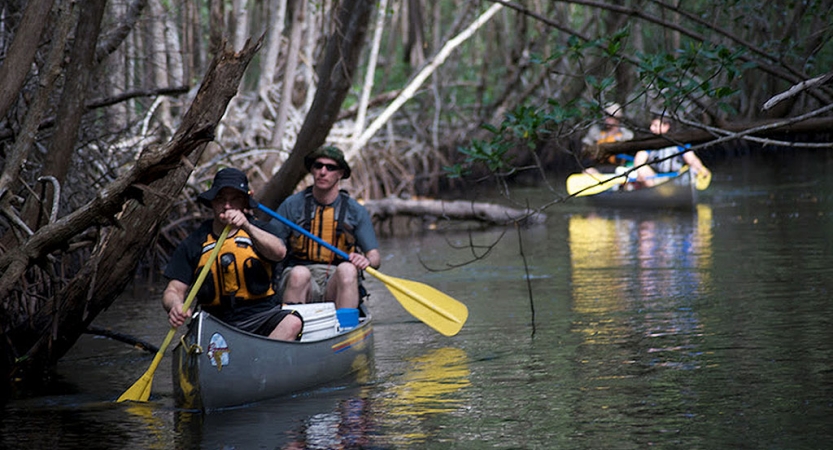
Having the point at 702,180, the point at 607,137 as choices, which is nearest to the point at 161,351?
the point at 607,137

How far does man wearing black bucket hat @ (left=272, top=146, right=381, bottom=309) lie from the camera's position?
7273mm

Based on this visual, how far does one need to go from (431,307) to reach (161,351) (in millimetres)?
2303

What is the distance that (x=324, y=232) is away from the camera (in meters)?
7.43

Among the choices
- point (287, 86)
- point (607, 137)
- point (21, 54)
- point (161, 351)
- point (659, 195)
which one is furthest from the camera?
point (659, 195)

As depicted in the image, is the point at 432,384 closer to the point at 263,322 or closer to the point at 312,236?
the point at 263,322

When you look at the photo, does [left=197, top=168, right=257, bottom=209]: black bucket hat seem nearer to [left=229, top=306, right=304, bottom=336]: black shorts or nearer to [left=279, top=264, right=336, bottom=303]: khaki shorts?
[left=229, top=306, right=304, bottom=336]: black shorts

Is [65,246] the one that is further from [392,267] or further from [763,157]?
[763,157]

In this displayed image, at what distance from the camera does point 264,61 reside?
14.5m

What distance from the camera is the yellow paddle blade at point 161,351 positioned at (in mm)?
5984

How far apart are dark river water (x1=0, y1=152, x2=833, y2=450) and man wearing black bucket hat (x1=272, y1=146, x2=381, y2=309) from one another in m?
0.65

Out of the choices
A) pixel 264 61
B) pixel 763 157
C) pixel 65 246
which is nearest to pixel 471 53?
pixel 763 157

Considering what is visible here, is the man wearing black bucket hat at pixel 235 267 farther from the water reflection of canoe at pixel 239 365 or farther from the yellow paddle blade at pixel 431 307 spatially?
the yellow paddle blade at pixel 431 307

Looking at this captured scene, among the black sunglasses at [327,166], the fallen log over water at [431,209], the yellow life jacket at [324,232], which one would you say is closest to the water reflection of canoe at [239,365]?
the yellow life jacket at [324,232]

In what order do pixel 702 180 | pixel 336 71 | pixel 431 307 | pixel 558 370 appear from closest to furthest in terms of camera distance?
1. pixel 558 370
2. pixel 431 307
3. pixel 336 71
4. pixel 702 180
